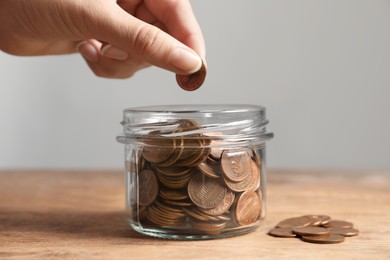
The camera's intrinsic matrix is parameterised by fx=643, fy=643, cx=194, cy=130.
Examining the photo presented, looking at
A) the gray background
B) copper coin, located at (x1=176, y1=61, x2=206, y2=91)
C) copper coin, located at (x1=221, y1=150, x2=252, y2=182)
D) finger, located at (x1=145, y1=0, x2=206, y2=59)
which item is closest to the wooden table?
copper coin, located at (x1=221, y1=150, x2=252, y2=182)

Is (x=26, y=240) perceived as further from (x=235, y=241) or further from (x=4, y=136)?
(x=4, y=136)

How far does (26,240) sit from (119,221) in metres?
0.24

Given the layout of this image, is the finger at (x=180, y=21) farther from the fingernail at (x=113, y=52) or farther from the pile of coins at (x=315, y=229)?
the pile of coins at (x=315, y=229)

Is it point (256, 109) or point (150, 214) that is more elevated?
point (256, 109)

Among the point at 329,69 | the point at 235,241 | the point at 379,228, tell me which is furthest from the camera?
the point at 329,69

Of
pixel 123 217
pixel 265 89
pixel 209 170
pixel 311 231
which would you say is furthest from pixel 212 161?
pixel 265 89

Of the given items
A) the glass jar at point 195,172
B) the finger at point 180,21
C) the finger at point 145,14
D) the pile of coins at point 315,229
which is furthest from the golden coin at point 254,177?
the finger at point 145,14

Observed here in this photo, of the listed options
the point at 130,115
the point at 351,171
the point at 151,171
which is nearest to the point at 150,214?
the point at 151,171

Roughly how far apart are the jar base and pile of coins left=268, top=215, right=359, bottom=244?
0.22ft

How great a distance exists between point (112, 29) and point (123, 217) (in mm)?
456

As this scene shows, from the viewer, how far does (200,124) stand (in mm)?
1201

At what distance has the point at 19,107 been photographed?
9.49ft

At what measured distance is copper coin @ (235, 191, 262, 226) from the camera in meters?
1.21

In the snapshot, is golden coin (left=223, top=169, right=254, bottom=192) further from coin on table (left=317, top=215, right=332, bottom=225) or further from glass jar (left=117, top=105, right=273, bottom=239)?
coin on table (left=317, top=215, right=332, bottom=225)
